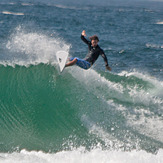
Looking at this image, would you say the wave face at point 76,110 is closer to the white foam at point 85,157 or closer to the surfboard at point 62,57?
the white foam at point 85,157

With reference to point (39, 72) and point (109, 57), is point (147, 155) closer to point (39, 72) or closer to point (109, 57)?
point (39, 72)

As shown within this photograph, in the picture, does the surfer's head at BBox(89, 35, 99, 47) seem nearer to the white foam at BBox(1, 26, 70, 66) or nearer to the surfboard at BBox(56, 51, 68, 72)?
the surfboard at BBox(56, 51, 68, 72)

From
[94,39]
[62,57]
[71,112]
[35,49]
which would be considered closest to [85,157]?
[71,112]

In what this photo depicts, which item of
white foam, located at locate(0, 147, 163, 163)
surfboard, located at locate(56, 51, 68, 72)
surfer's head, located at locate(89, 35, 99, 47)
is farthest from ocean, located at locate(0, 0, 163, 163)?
surfer's head, located at locate(89, 35, 99, 47)

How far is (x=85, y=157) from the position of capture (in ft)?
23.4

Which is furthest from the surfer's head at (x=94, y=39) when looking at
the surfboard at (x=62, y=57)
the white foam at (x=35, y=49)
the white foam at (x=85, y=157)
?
the white foam at (x=85, y=157)

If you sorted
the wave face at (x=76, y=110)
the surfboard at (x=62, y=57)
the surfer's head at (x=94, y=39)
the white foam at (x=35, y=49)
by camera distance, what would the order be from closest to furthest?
the wave face at (x=76, y=110), the surfboard at (x=62, y=57), the surfer's head at (x=94, y=39), the white foam at (x=35, y=49)

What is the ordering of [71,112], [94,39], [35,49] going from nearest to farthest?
1. [71,112]
2. [94,39]
3. [35,49]

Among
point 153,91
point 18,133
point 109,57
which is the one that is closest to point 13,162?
point 18,133

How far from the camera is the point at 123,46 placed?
65.3ft

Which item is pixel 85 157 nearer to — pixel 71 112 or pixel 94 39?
pixel 71 112

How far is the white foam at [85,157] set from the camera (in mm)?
6969

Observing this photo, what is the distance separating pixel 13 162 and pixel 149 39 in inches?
719

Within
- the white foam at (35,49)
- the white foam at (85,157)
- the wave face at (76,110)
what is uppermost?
the white foam at (35,49)
